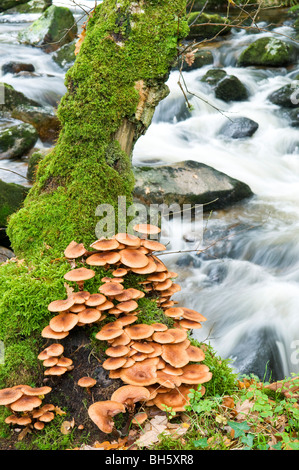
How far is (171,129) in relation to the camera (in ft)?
41.9

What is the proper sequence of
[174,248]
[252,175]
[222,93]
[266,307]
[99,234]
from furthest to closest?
[222,93] → [252,175] → [174,248] → [266,307] → [99,234]

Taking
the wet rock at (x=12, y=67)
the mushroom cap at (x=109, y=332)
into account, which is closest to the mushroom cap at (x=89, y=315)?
the mushroom cap at (x=109, y=332)

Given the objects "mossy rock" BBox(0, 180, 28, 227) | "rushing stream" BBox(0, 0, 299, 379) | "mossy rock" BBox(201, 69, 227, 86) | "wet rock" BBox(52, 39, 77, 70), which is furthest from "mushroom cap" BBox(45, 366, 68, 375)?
"wet rock" BBox(52, 39, 77, 70)

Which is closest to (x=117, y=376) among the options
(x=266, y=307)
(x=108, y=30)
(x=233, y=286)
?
(x=108, y=30)

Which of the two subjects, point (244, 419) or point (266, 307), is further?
point (266, 307)

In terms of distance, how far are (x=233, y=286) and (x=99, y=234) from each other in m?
4.23

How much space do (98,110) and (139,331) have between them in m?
2.01

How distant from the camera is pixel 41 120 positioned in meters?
11.2

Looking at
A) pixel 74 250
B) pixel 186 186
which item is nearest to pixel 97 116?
pixel 74 250

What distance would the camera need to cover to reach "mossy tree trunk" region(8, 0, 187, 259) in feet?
11.8

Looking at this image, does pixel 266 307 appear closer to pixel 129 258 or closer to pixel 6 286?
pixel 129 258

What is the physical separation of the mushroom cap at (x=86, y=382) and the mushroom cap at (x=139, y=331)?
16.2 inches

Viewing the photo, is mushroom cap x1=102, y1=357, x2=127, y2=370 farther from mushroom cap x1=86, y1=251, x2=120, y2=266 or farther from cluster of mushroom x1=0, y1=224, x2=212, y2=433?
mushroom cap x1=86, y1=251, x2=120, y2=266

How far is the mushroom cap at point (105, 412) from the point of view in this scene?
2496 millimetres
